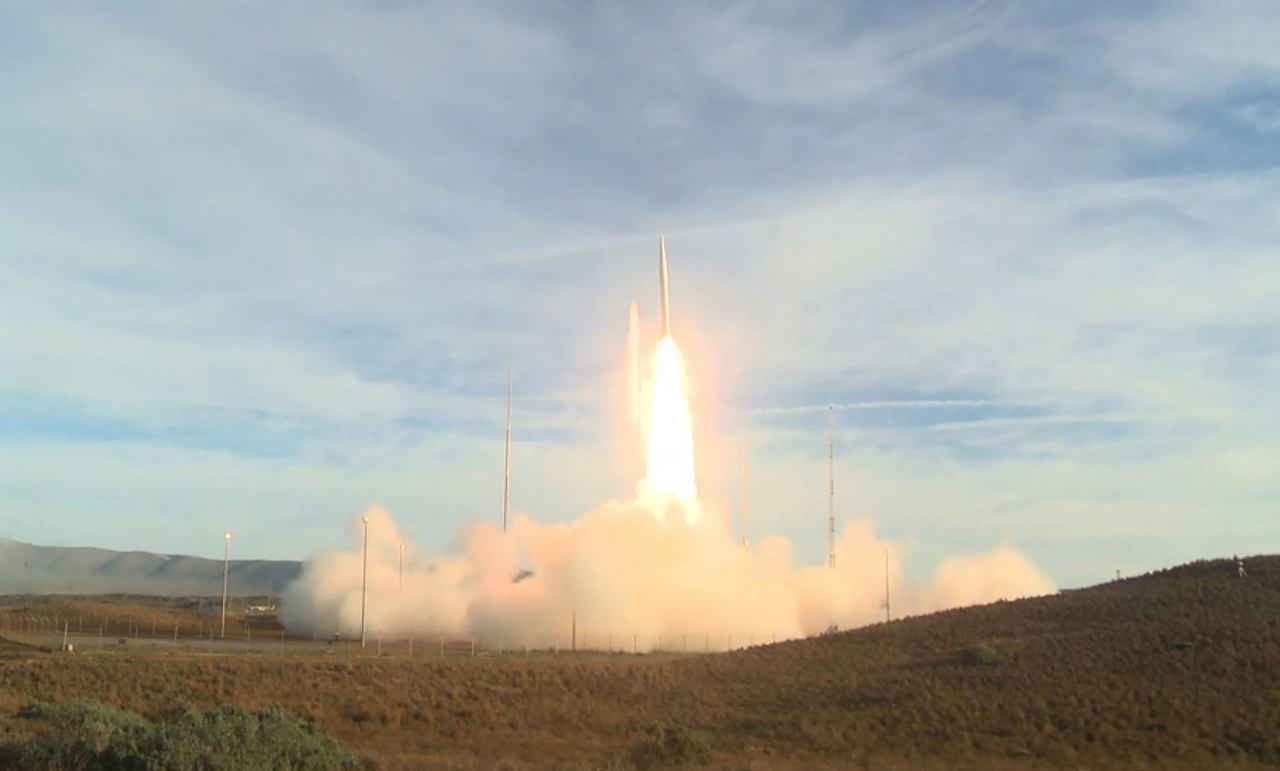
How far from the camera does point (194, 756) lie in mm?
19781

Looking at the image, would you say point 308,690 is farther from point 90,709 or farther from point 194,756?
point 194,756

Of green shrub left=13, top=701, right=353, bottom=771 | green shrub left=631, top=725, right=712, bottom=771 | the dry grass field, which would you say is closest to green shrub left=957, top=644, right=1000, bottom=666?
the dry grass field

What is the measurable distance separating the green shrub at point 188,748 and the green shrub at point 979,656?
33121 mm

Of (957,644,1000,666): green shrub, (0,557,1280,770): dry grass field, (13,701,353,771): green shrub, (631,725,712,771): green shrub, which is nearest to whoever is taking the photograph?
(13,701,353,771): green shrub

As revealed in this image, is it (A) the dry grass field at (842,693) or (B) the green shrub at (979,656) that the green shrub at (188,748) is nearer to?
(A) the dry grass field at (842,693)

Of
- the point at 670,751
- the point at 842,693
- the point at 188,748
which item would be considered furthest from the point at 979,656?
the point at 188,748

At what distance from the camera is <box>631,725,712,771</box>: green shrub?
30578mm

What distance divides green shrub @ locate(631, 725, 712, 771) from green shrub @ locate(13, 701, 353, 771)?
30.6ft

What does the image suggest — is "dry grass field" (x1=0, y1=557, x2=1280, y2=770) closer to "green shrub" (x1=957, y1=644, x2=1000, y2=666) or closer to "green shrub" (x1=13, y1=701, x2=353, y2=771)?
"green shrub" (x1=957, y1=644, x2=1000, y2=666)

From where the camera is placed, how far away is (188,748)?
787 inches

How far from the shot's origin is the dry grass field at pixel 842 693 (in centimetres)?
3584

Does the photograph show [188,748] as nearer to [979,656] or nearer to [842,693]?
[842,693]

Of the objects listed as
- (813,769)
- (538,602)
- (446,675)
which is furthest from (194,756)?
(538,602)

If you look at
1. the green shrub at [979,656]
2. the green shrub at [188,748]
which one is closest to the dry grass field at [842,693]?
the green shrub at [979,656]
